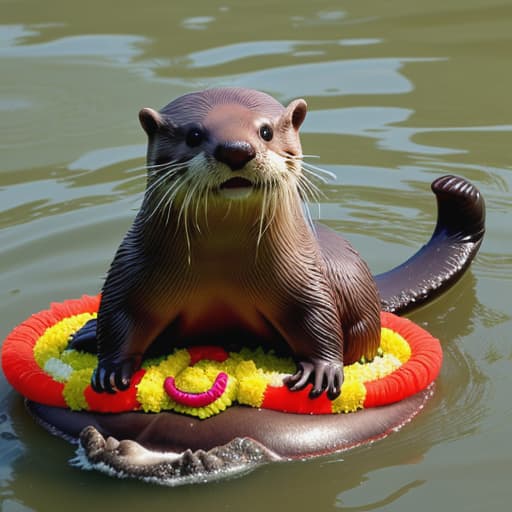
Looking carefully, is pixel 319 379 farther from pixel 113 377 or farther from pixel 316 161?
pixel 316 161

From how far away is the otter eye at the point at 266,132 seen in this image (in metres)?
3.32

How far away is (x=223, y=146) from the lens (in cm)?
320

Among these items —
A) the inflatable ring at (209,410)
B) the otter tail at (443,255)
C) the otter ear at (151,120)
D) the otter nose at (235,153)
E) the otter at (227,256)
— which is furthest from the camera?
the otter tail at (443,255)

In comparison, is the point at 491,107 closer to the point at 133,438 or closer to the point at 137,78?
the point at 137,78

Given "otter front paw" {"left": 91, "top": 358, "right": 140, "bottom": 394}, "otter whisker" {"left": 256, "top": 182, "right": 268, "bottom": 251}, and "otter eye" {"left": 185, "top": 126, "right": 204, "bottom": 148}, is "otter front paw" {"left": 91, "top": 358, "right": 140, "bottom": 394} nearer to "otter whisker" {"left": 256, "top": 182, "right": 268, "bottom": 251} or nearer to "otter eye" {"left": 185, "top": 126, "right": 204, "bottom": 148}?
"otter whisker" {"left": 256, "top": 182, "right": 268, "bottom": 251}

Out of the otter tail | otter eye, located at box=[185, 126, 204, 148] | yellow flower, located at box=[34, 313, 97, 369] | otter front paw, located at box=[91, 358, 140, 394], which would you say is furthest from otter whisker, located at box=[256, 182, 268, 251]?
the otter tail

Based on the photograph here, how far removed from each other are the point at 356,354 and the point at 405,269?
2.56 feet

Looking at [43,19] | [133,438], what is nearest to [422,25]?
[43,19]

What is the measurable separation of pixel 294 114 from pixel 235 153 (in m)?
0.38

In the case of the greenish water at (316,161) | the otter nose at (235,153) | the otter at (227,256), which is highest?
the otter nose at (235,153)

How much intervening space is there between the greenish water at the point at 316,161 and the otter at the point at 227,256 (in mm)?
363

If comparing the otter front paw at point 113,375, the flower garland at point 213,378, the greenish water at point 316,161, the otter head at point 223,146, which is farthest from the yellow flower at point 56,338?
the otter head at point 223,146

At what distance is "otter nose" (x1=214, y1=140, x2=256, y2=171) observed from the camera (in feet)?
10.5

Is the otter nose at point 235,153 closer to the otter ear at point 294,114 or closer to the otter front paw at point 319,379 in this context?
the otter ear at point 294,114
